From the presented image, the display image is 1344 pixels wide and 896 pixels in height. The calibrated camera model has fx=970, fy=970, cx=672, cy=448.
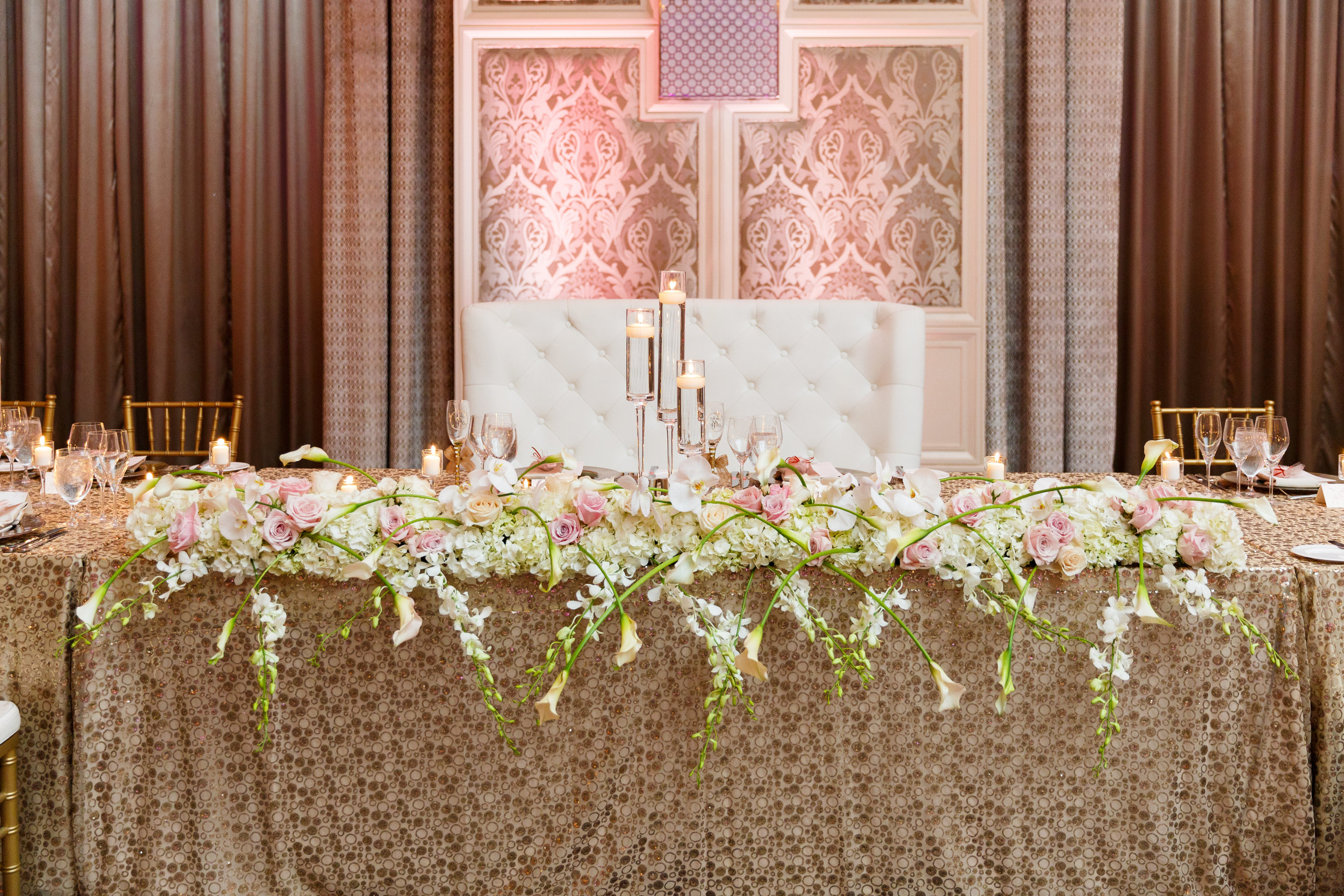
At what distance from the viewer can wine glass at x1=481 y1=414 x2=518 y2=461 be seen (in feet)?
5.55

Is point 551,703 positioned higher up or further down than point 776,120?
further down

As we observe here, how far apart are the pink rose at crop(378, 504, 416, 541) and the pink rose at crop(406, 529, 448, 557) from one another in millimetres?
13

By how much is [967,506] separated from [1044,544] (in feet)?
0.36

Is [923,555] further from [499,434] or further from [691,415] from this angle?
[499,434]

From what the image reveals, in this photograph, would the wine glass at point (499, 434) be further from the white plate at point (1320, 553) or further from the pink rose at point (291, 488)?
the white plate at point (1320, 553)

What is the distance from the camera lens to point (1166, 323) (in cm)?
401

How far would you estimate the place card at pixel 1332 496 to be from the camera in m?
1.82

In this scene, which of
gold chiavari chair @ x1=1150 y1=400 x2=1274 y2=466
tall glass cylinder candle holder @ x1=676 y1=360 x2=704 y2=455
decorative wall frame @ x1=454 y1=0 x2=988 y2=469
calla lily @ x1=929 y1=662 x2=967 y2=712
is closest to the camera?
calla lily @ x1=929 y1=662 x2=967 y2=712

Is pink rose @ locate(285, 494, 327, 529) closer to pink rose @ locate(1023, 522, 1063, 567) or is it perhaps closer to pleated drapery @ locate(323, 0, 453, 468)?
pink rose @ locate(1023, 522, 1063, 567)

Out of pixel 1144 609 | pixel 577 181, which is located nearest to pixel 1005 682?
pixel 1144 609

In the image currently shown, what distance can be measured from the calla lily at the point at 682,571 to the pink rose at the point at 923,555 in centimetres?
27

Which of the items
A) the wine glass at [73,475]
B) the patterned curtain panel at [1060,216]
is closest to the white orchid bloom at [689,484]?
the wine glass at [73,475]

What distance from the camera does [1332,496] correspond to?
72.0 inches

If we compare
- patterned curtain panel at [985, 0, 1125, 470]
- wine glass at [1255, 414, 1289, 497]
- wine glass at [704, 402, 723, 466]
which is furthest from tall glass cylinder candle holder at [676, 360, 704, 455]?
patterned curtain panel at [985, 0, 1125, 470]
